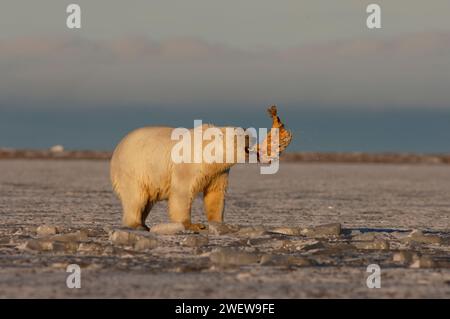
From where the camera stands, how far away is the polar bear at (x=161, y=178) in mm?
12336

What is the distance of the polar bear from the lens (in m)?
12.3

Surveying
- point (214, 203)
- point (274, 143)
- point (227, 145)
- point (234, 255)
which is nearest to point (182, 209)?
point (214, 203)

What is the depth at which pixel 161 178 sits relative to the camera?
12.6 meters

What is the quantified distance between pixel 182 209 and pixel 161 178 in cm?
56

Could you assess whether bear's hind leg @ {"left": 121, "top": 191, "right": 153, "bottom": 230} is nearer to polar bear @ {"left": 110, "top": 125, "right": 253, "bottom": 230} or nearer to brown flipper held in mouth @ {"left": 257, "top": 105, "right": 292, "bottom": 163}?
polar bear @ {"left": 110, "top": 125, "right": 253, "bottom": 230}

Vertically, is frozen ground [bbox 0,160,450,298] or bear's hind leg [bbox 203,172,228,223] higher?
bear's hind leg [bbox 203,172,228,223]

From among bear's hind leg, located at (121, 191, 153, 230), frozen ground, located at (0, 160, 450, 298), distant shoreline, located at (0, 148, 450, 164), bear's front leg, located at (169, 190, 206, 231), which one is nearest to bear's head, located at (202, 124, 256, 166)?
bear's front leg, located at (169, 190, 206, 231)

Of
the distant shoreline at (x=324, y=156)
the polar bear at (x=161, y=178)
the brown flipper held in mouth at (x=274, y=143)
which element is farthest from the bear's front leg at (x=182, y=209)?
the distant shoreline at (x=324, y=156)

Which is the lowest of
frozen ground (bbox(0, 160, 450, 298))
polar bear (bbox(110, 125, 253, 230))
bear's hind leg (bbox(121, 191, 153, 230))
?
frozen ground (bbox(0, 160, 450, 298))

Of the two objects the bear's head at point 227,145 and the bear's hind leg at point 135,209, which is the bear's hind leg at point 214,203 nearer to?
the bear's head at point 227,145

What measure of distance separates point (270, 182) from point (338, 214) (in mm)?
13079

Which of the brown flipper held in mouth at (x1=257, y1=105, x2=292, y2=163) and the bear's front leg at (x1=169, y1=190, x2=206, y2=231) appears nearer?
the brown flipper held in mouth at (x1=257, y1=105, x2=292, y2=163)

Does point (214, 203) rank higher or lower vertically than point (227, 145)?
lower

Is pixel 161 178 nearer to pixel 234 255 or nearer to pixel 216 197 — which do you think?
pixel 216 197
